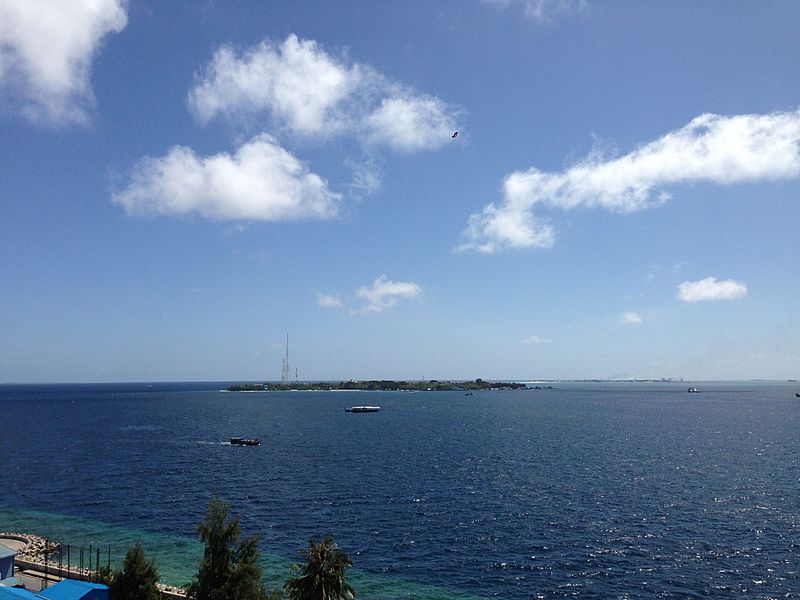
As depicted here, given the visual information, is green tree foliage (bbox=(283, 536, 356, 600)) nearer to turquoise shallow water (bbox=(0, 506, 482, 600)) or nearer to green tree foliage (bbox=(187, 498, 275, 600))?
green tree foliage (bbox=(187, 498, 275, 600))

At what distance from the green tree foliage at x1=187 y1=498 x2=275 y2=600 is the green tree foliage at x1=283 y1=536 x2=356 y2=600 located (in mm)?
3230

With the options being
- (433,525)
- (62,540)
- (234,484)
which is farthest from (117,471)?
(433,525)

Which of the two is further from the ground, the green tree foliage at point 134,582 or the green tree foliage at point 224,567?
the green tree foliage at point 224,567

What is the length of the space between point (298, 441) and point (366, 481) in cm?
5925

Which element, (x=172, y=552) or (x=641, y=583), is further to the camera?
(x=172, y=552)

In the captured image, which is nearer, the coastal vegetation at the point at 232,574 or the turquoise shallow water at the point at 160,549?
the coastal vegetation at the point at 232,574

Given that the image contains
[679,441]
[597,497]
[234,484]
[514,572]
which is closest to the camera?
[514,572]

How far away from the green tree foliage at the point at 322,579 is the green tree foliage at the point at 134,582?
1306 cm

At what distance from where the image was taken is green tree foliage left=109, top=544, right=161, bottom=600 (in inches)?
1687

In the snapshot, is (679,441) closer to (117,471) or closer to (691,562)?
(691,562)

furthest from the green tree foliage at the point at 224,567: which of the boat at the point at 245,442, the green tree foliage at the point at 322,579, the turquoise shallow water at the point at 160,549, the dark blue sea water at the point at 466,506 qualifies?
the boat at the point at 245,442

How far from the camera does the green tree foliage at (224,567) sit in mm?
39625

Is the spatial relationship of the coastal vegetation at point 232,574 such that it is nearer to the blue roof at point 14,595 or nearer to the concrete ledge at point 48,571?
the blue roof at point 14,595

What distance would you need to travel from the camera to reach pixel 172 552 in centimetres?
6688
